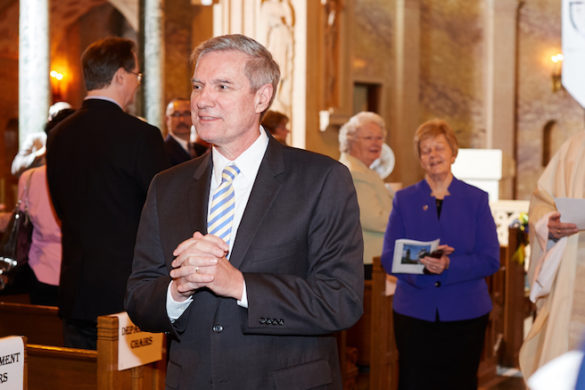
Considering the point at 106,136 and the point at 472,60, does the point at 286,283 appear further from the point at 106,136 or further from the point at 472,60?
the point at 472,60

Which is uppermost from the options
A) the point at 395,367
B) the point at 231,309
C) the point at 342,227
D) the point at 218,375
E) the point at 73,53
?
the point at 73,53

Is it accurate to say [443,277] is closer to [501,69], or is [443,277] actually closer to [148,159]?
[148,159]

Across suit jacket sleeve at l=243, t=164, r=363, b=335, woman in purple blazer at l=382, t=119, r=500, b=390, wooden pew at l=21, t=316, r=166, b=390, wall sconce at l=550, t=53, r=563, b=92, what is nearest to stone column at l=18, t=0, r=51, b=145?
woman in purple blazer at l=382, t=119, r=500, b=390

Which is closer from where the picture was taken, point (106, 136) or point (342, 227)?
point (342, 227)

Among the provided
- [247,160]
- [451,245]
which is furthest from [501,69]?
[247,160]

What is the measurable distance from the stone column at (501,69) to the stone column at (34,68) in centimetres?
1104

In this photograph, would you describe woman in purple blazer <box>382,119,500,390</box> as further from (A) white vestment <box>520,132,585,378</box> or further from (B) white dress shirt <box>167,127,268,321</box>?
(B) white dress shirt <box>167,127,268,321</box>

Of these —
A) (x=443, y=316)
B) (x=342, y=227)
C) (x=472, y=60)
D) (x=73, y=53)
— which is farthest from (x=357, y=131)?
(x=472, y=60)

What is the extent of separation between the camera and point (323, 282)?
2.02 meters

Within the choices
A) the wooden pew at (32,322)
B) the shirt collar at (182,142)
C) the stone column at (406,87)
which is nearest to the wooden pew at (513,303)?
the shirt collar at (182,142)

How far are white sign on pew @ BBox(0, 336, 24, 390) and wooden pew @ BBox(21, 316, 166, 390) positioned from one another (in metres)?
0.38

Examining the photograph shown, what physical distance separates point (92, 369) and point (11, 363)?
23.1 inches

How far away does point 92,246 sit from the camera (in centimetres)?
328

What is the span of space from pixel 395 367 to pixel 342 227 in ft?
10.7
